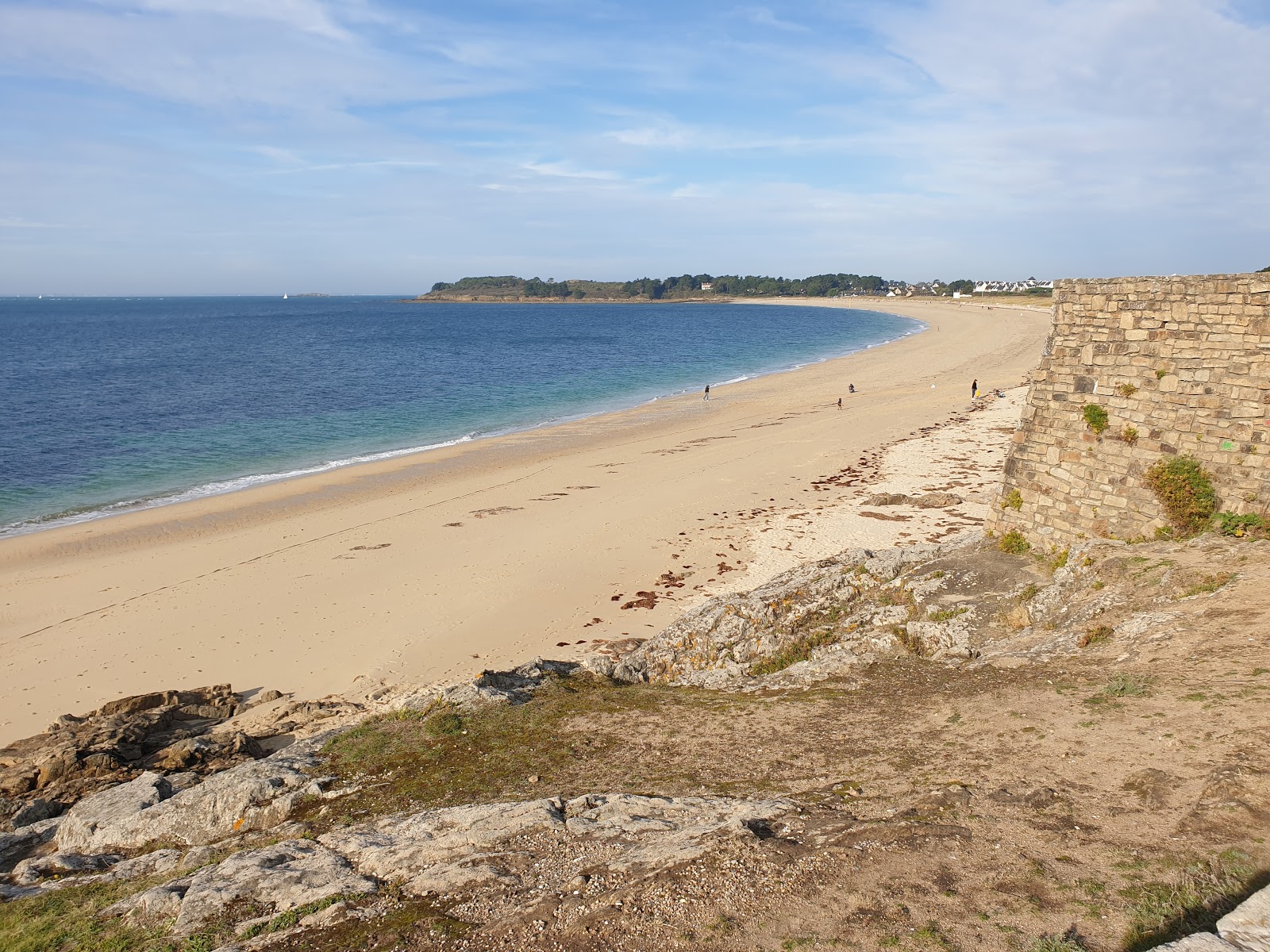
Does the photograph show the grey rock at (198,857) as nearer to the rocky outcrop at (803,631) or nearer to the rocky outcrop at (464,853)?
the rocky outcrop at (464,853)

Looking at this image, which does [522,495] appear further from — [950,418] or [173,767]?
[950,418]

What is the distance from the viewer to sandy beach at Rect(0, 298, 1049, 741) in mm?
14531

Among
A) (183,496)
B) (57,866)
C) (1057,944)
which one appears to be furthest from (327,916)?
(183,496)

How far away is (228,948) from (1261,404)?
1261 centimetres

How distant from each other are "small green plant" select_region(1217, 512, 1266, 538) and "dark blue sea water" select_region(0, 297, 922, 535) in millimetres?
28854

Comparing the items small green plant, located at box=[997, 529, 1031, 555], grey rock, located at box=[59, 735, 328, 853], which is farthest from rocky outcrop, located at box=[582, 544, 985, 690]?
grey rock, located at box=[59, 735, 328, 853]

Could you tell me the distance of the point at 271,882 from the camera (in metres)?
5.81

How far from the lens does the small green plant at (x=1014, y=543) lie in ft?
40.8

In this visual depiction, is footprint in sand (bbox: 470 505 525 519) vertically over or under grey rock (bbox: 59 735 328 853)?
under

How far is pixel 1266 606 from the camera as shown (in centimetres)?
807

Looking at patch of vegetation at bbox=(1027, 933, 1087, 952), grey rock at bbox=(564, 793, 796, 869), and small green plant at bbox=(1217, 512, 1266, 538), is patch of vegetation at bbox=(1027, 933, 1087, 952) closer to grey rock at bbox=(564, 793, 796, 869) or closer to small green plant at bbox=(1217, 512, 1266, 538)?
grey rock at bbox=(564, 793, 796, 869)

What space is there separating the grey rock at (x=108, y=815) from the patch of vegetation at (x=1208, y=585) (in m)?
11.6

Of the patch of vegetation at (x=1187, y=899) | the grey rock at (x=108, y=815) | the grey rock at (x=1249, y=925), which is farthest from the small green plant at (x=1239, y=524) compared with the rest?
the grey rock at (x=108, y=815)

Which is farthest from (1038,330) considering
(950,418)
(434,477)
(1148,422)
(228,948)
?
(228,948)
